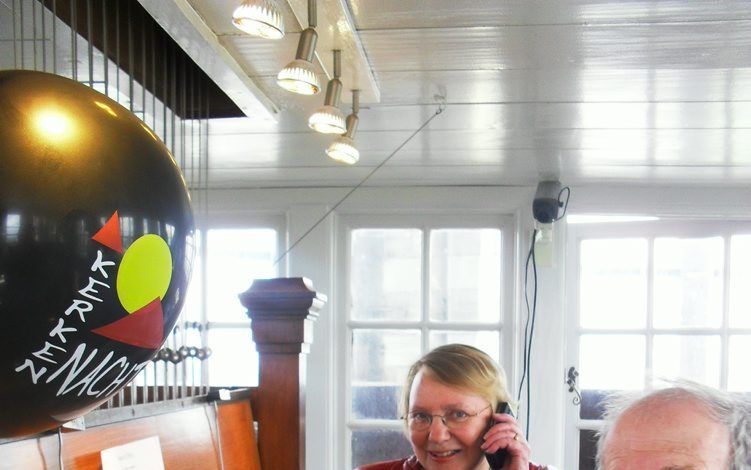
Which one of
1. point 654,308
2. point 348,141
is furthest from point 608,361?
point 348,141

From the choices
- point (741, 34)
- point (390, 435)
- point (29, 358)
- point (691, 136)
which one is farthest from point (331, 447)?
point (29, 358)

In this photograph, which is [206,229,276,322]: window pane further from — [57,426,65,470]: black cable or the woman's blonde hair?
[57,426,65,470]: black cable

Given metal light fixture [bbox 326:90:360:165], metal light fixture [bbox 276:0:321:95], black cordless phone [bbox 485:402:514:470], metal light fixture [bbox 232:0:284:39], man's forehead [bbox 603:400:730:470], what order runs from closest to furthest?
man's forehead [bbox 603:400:730:470], metal light fixture [bbox 232:0:284:39], metal light fixture [bbox 276:0:321:95], black cordless phone [bbox 485:402:514:470], metal light fixture [bbox 326:90:360:165]

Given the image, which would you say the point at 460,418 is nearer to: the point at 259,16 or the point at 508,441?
the point at 508,441

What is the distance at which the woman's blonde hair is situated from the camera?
1.57 m

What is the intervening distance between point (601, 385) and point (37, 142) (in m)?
3.08

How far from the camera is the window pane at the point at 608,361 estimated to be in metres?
3.27

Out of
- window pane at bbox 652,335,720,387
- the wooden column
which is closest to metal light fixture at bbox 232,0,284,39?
the wooden column

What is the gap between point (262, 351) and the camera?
192 centimetres

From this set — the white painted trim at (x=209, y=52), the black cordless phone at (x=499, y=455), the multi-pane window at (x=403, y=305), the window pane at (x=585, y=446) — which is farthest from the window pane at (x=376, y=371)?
the black cordless phone at (x=499, y=455)

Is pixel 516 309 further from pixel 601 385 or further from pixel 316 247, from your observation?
pixel 316 247

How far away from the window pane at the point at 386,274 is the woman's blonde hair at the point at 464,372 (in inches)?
65.1

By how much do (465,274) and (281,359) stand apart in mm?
1557

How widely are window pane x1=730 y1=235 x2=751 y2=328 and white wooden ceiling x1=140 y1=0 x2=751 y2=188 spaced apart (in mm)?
287
